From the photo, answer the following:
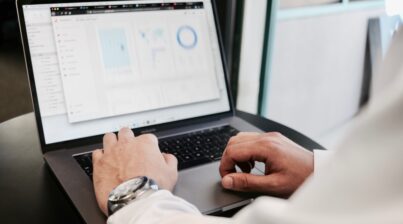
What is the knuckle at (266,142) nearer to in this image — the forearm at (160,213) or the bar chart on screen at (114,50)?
the forearm at (160,213)

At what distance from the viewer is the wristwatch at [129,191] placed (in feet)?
1.91

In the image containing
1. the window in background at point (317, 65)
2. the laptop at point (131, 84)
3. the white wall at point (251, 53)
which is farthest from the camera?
the window in background at point (317, 65)

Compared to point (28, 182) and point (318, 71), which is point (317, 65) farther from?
point (28, 182)

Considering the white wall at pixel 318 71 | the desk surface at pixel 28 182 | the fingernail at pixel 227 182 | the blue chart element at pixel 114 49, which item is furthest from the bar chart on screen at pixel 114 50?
the white wall at pixel 318 71

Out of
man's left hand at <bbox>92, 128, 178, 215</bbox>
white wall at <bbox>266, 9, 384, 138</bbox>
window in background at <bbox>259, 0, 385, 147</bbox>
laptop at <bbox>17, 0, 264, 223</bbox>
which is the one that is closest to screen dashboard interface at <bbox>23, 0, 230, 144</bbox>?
laptop at <bbox>17, 0, 264, 223</bbox>

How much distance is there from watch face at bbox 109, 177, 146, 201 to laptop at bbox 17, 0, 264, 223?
11 centimetres

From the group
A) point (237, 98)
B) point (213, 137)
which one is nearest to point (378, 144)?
point (213, 137)

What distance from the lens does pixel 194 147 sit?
2.96 ft

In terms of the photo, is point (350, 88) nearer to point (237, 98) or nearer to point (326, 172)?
point (237, 98)

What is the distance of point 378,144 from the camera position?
316mm

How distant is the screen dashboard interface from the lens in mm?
854

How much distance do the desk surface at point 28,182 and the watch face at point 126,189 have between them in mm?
121

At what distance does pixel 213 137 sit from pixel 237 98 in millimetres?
501

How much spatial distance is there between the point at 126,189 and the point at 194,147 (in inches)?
12.4
